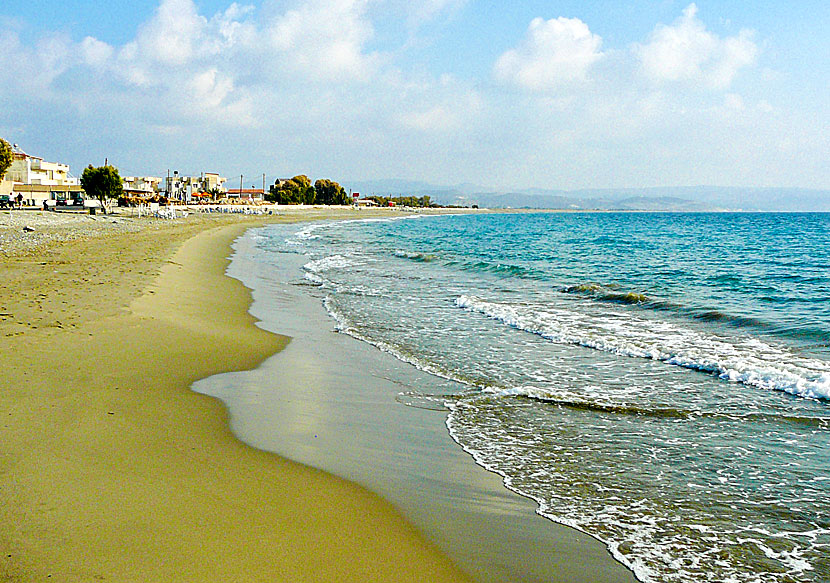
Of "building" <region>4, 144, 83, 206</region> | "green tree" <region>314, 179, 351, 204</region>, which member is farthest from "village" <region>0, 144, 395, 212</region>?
"green tree" <region>314, 179, 351, 204</region>

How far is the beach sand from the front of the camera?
11.2 ft

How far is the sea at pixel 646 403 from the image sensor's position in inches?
163

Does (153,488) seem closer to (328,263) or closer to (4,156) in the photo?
(328,263)

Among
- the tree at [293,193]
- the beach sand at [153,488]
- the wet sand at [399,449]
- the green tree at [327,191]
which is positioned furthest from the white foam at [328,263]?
the green tree at [327,191]

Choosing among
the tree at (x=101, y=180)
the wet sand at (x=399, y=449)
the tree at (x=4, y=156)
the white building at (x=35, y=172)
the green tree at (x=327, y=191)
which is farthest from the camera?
the green tree at (x=327, y=191)

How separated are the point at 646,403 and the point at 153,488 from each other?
5237mm

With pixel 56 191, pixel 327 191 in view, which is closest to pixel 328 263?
pixel 56 191

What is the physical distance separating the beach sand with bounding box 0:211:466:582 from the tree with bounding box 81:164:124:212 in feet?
174

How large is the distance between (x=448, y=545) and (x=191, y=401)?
142 inches

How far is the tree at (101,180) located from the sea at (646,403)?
46.9 meters

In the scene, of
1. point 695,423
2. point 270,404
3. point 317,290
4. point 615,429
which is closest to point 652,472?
point 615,429

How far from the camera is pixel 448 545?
3854mm

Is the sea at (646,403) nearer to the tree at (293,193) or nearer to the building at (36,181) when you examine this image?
the building at (36,181)

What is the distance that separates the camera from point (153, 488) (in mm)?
4262
